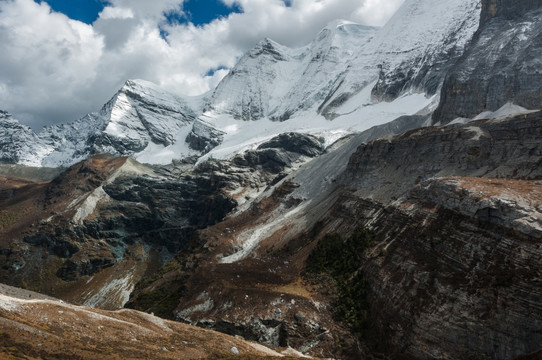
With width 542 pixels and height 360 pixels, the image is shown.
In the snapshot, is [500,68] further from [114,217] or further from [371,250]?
[114,217]

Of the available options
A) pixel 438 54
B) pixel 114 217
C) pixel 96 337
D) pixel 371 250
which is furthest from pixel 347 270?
pixel 438 54

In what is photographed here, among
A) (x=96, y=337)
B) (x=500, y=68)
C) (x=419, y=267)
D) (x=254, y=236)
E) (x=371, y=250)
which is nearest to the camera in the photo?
(x=96, y=337)

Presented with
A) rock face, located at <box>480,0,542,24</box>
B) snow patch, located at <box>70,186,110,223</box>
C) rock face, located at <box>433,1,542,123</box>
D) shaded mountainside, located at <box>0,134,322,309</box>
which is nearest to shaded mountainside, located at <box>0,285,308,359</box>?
rock face, located at <box>433,1,542,123</box>

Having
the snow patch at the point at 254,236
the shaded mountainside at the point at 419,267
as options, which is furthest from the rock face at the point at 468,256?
the snow patch at the point at 254,236

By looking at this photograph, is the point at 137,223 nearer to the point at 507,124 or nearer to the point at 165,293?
the point at 165,293

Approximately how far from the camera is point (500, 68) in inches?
3821

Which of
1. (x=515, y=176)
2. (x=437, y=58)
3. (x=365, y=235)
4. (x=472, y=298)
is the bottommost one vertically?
(x=472, y=298)

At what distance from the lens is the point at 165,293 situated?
69812mm

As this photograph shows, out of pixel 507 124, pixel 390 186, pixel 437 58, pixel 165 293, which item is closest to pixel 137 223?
pixel 165 293

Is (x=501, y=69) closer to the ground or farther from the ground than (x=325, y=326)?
farther from the ground

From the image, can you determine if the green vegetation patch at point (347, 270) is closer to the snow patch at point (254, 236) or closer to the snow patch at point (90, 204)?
the snow patch at point (254, 236)

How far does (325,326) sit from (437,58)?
173 metres

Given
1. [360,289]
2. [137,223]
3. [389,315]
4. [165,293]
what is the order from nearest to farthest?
[389,315] < [360,289] < [165,293] < [137,223]

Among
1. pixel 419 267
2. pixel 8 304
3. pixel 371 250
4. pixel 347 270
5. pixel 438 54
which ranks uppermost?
pixel 438 54
